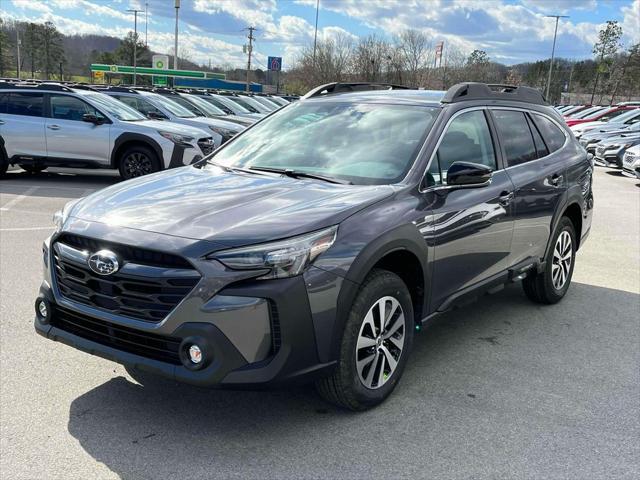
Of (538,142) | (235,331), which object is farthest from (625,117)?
(235,331)

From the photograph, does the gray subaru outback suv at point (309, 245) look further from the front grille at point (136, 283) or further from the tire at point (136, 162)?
the tire at point (136, 162)

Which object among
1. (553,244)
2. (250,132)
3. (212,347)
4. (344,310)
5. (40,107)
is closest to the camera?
(212,347)

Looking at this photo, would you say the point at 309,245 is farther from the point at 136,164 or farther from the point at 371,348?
the point at 136,164

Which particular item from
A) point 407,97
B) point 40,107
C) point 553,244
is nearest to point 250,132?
point 407,97

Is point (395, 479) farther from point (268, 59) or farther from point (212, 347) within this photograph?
point (268, 59)

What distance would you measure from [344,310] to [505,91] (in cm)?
293

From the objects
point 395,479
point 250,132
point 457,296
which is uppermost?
point 250,132

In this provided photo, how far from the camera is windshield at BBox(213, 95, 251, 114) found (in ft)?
65.2

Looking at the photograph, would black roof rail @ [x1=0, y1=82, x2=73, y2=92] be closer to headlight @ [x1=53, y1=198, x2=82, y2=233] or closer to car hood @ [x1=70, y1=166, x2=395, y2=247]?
car hood @ [x1=70, y1=166, x2=395, y2=247]

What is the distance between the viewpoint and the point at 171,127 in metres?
12.3

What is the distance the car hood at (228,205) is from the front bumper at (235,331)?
0.17 meters

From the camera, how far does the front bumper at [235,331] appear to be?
2.87 m

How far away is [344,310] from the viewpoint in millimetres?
3186

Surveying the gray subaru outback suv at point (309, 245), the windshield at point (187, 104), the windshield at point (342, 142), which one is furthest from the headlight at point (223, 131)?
the windshield at point (342, 142)
